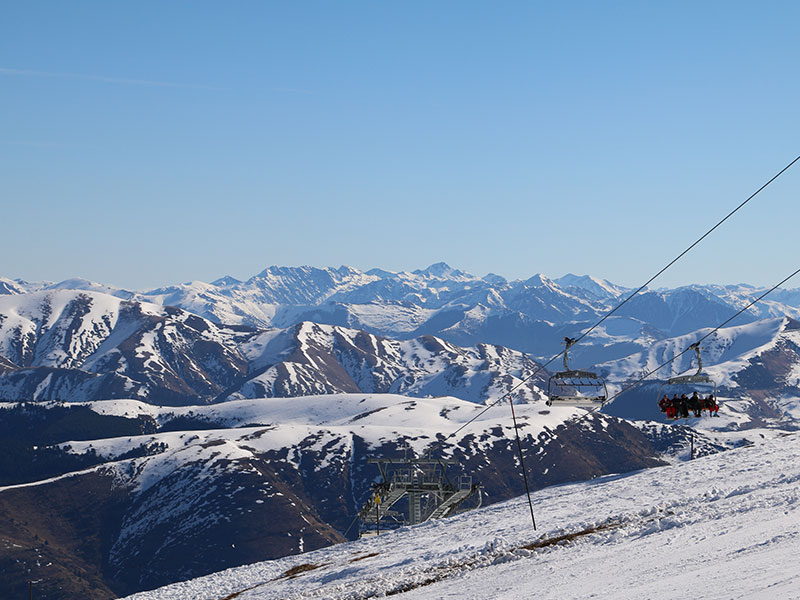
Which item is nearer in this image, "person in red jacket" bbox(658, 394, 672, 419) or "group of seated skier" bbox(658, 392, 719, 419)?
"group of seated skier" bbox(658, 392, 719, 419)

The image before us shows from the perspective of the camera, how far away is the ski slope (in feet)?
Result: 112

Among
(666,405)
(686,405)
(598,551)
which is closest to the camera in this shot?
(598,551)

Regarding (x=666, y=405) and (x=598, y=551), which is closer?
(x=598, y=551)

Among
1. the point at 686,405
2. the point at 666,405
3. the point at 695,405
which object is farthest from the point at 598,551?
the point at 695,405

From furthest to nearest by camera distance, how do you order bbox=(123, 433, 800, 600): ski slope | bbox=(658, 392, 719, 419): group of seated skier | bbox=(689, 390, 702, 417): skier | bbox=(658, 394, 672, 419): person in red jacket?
1. bbox=(658, 394, 672, 419): person in red jacket
2. bbox=(689, 390, 702, 417): skier
3. bbox=(658, 392, 719, 419): group of seated skier
4. bbox=(123, 433, 800, 600): ski slope

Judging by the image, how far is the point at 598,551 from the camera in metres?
45.3

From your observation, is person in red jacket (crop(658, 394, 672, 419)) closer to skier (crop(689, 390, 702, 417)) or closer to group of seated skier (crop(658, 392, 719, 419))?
group of seated skier (crop(658, 392, 719, 419))

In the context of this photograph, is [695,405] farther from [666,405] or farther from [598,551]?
[598,551]

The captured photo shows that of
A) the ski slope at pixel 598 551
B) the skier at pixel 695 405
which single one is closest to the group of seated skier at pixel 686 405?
the skier at pixel 695 405

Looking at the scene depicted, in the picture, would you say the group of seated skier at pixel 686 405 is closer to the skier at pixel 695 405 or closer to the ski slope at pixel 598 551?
the skier at pixel 695 405

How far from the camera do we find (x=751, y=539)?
38438mm

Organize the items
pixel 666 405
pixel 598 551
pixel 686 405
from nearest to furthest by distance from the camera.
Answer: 1. pixel 598 551
2. pixel 686 405
3. pixel 666 405

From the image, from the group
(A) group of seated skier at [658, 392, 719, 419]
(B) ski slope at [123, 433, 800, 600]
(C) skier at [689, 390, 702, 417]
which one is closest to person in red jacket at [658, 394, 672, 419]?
(A) group of seated skier at [658, 392, 719, 419]

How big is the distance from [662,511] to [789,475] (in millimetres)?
13115
